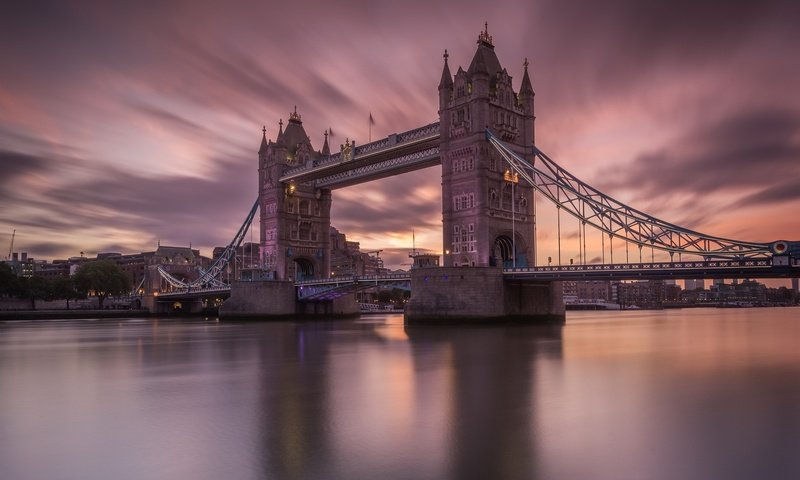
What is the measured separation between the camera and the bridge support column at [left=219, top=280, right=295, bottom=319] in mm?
61219

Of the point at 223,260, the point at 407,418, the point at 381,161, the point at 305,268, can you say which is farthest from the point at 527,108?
the point at 223,260

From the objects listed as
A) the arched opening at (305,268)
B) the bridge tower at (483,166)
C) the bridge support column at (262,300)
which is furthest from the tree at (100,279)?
the bridge tower at (483,166)

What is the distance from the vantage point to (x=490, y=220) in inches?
1788

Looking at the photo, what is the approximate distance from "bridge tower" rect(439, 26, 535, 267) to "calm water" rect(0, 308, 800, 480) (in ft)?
76.1

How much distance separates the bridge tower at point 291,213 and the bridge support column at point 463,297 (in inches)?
1045

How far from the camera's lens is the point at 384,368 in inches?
785

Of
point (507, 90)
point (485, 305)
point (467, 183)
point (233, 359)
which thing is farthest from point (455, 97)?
point (233, 359)

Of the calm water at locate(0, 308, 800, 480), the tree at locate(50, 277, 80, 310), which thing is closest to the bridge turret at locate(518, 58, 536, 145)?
the calm water at locate(0, 308, 800, 480)

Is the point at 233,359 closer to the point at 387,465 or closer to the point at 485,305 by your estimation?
the point at 387,465

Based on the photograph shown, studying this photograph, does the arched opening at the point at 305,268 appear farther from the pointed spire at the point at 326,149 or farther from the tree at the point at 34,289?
the tree at the point at 34,289

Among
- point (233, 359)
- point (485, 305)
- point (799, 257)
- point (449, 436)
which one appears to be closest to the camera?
point (449, 436)

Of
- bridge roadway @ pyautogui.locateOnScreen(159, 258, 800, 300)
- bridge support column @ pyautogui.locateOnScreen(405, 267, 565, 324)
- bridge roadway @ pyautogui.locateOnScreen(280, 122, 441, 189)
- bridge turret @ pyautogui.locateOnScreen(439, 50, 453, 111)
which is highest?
bridge turret @ pyautogui.locateOnScreen(439, 50, 453, 111)

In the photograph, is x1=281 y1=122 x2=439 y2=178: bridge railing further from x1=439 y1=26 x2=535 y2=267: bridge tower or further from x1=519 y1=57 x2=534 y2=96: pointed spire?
x1=519 y1=57 x2=534 y2=96: pointed spire

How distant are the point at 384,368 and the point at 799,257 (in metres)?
24.9
